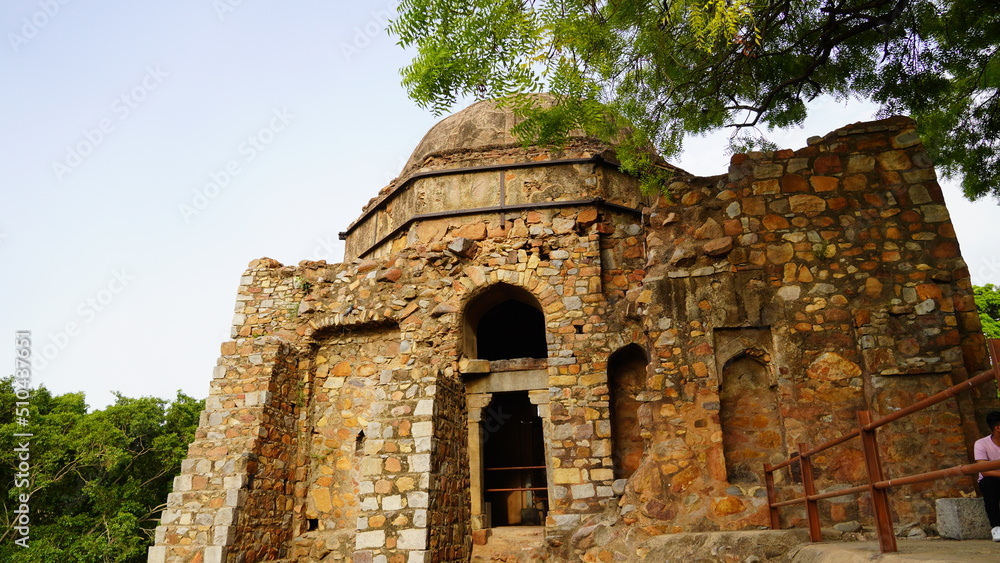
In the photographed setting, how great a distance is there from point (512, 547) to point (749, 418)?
406 centimetres

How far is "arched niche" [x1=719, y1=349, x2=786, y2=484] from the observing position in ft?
23.3

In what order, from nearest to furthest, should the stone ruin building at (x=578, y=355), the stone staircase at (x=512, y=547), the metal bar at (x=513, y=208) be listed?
the stone ruin building at (x=578, y=355) < the stone staircase at (x=512, y=547) < the metal bar at (x=513, y=208)

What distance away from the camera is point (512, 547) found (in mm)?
9594

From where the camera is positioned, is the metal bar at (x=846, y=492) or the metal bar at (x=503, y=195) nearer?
the metal bar at (x=846, y=492)

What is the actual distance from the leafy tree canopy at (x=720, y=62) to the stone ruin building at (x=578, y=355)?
111cm

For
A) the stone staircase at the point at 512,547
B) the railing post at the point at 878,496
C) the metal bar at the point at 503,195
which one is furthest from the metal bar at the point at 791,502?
the metal bar at the point at 503,195

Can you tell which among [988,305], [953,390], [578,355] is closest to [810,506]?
[953,390]

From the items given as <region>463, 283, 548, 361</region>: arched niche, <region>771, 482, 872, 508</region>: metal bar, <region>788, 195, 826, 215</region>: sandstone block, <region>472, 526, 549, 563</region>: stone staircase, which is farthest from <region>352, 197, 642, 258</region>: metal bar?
<region>771, 482, 872, 508</region>: metal bar

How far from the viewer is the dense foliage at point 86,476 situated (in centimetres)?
1758

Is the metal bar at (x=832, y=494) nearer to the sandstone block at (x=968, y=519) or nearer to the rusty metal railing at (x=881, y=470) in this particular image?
the rusty metal railing at (x=881, y=470)

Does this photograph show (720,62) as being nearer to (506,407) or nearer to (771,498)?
(771,498)

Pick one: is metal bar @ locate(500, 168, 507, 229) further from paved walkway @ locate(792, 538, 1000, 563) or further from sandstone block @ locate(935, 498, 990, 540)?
sandstone block @ locate(935, 498, 990, 540)

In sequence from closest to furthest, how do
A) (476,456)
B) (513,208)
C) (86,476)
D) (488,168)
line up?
1. (476,456)
2. (513,208)
3. (488,168)
4. (86,476)

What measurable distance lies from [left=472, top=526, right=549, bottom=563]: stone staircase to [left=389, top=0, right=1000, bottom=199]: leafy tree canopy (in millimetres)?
5292
